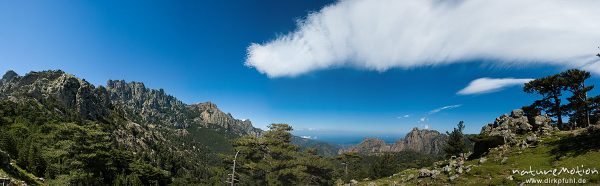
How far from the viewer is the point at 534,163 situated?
32.3 meters

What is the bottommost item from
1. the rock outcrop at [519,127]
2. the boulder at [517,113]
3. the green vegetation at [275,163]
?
the green vegetation at [275,163]

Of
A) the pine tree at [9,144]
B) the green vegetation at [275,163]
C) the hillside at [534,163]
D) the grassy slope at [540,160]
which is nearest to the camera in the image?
the hillside at [534,163]

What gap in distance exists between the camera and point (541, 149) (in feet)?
119

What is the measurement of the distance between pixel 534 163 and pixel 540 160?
2.94ft

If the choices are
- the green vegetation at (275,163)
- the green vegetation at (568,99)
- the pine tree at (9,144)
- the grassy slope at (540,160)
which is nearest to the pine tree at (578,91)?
the green vegetation at (568,99)

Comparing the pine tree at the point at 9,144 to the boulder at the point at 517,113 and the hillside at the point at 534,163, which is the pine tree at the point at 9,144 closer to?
the hillside at the point at 534,163

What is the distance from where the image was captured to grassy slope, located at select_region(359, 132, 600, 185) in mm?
29172

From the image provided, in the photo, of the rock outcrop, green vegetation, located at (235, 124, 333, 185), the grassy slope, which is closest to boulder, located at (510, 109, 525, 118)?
the rock outcrop

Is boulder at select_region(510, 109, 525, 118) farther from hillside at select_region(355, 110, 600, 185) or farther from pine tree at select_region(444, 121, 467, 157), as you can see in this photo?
pine tree at select_region(444, 121, 467, 157)

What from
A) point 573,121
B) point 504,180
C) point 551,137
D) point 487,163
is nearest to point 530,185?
point 504,180

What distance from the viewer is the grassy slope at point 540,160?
29172 mm

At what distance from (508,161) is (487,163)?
2683 millimetres

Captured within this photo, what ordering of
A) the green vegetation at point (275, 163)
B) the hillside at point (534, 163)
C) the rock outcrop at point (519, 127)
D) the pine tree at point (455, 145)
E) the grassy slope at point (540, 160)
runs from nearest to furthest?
the hillside at point (534, 163) → the grassy slope at point (540, 160) → the rock outcrop at point (519, 127) → the green vegetation at point (275, 163) → the pine tree at point (455, 145)

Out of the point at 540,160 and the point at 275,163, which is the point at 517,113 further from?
the point at 275,163
